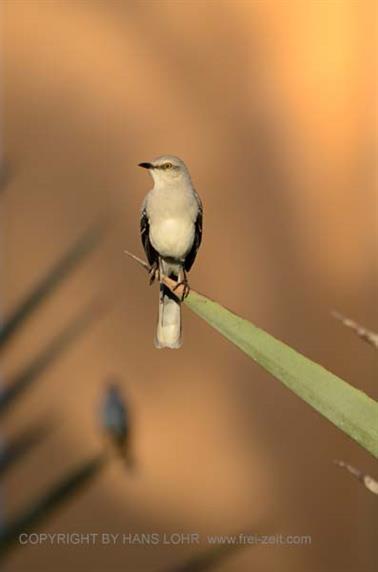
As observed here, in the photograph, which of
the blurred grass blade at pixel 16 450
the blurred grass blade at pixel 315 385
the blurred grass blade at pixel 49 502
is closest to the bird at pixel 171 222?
the blurred grass blade at pixel 16 450

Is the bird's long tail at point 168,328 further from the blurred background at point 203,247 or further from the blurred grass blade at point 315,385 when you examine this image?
the blurred background at point 203,247

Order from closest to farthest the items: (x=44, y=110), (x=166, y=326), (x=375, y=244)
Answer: (x=166, y=326), (x=44, y=110), (x=375, y=244)

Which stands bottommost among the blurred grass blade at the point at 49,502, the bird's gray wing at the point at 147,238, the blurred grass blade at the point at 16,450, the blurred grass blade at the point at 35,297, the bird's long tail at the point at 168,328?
the bird's long tail at the point at 168,328

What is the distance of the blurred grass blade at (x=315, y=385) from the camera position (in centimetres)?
106

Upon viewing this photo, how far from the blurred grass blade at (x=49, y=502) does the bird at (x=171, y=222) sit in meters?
1.66

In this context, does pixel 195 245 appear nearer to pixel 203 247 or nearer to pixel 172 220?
pixel 172 220

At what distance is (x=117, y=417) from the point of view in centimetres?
508

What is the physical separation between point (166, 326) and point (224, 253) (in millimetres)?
2312

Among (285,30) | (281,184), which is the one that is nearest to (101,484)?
(281,184)

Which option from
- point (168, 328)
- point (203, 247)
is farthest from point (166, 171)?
point (203, 247)

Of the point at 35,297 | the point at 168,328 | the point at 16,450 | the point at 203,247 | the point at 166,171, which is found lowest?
the point at 203,247

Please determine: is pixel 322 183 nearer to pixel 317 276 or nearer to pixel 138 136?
pixel 317 276

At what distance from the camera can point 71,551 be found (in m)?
5.18

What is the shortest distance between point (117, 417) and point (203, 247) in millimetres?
675
